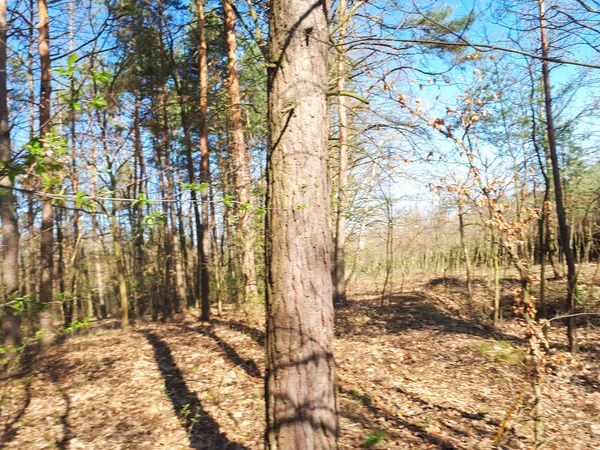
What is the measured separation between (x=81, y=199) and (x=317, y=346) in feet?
5.26

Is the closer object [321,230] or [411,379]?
[321,230]

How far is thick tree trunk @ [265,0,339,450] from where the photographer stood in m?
2.54

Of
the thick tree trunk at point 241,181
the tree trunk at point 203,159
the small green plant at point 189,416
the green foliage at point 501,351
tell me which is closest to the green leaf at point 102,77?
the small green plant at point 189,416

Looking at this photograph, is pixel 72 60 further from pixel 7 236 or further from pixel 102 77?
pixel 7 236

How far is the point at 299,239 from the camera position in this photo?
2.64 meters

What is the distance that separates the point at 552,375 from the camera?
650 cm

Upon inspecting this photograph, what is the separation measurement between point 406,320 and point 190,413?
19.3ft

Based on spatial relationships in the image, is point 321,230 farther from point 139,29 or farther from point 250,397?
point 139,29

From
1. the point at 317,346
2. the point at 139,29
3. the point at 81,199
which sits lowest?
the point at 317,346

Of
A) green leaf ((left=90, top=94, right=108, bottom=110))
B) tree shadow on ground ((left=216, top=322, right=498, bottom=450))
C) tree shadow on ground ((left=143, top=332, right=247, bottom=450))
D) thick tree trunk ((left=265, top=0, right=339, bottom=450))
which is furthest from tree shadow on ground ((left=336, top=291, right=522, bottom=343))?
green leaf ((left=90, top=94, right=108, bottom=110))

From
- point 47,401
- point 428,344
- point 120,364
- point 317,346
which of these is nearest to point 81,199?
point 317,346

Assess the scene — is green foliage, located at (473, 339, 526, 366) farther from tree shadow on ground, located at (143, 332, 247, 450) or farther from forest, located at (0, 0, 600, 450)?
tree shadow on ground, located at (143, 332, 247, 450)

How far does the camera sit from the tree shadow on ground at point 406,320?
886 centimetres

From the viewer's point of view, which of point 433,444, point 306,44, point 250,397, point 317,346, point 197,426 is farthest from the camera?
point 250,397
